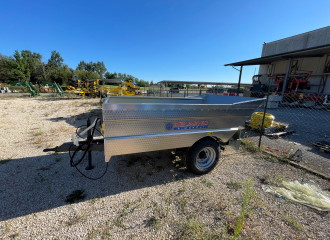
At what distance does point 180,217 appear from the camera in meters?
1.89

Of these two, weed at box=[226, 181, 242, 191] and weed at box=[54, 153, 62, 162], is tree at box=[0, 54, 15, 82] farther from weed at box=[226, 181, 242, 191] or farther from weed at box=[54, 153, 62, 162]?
weed at box=[226, 181, 242, 191]

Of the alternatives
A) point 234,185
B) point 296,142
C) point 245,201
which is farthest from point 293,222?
point 296,142

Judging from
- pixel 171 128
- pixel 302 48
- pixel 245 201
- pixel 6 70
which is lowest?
pixel 245 201

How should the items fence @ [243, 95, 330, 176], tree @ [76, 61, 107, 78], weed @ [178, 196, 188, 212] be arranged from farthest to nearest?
tree @ [76, 61, 107, 78] < fence @ [243, 95, 330, 176] < weed @ [178, 196, 188, 212]

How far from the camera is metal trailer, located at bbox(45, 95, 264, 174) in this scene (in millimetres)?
1941

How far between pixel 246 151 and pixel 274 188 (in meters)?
1.48

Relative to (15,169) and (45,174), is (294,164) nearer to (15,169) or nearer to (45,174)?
(45,174)

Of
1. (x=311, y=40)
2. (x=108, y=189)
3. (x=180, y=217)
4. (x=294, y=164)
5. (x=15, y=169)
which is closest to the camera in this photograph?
(x=180, y=217)

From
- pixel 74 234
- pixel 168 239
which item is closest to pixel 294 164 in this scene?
pixel 168 239

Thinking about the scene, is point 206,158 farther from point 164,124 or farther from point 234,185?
point 164,124

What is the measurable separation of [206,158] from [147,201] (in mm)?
1416

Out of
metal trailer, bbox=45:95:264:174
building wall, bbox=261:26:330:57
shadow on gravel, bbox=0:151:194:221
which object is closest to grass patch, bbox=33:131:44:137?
shadow on gravel, bbox=0:151:194:221

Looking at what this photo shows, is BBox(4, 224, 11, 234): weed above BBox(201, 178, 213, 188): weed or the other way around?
the other way around

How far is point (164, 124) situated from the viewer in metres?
2.19
